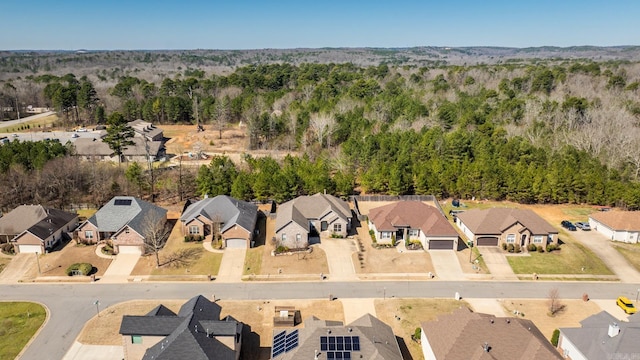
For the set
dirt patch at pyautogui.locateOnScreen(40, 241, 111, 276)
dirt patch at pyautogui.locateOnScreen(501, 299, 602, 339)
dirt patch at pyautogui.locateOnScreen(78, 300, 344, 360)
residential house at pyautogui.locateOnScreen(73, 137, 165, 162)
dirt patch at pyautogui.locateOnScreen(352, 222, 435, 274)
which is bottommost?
dirt patch at pyautogui.locateOnScreen(501, 299, 602, 339)

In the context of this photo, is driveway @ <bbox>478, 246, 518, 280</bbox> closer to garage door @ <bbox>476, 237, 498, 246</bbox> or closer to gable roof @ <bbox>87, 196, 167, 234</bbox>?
garage door @ <bbox>476, 237, 498, 246</bbox>

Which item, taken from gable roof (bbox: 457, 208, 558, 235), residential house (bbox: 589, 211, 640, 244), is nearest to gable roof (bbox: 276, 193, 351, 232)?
gable roof (bbox: 457, 208, 558, 235)

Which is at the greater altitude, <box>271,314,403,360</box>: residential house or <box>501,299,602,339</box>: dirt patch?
<box>271,314,403,360</box>: residential house

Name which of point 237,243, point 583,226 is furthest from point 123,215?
point 583,226

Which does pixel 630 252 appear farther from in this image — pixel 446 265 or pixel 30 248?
pixel 30 248

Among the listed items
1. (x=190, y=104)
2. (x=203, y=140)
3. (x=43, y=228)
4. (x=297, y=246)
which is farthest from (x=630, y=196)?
(x=190, y=104)

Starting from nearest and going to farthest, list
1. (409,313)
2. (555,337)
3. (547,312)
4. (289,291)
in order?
(555,337) < (409,313) < (547,312) < (289,291)

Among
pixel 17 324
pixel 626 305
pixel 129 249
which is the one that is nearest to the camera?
pixel 17 324

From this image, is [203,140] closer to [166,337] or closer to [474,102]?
[474,102]
